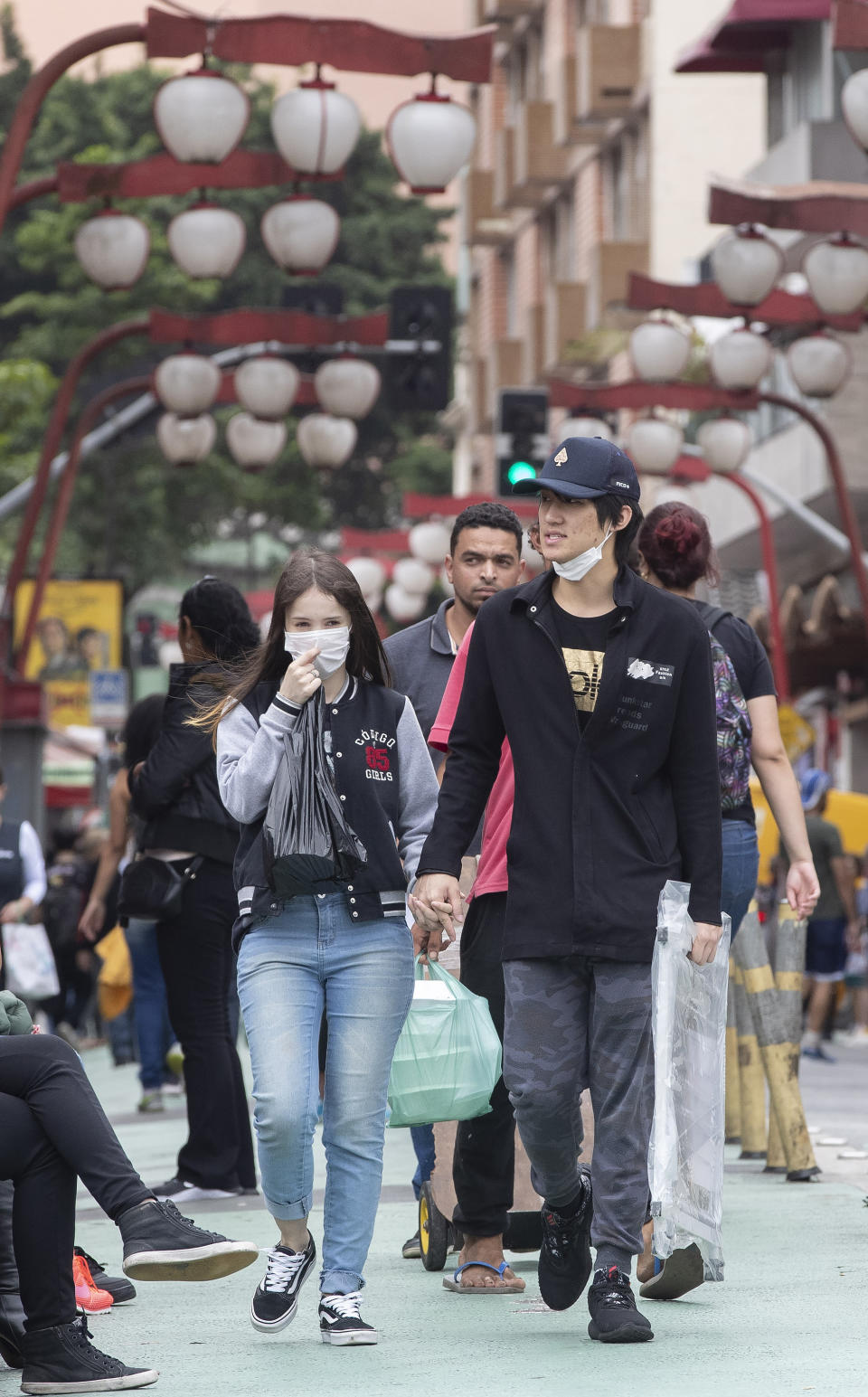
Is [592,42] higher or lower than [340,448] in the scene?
higher

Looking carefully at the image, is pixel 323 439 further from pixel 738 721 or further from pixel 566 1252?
→ pixel 566 1252

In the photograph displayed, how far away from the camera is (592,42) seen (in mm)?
45781

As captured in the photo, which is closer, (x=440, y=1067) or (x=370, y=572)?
(x=440, y=1067)

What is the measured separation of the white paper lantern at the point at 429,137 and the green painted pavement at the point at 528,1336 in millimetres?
7654

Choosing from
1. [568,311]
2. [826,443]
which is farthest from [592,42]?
[826,443]

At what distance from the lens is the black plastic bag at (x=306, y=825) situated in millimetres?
6031

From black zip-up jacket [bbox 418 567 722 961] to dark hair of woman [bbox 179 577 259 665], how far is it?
8.51ft

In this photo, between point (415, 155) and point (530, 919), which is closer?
point (530, 919)

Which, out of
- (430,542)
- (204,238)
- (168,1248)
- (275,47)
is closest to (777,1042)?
(168,1248)

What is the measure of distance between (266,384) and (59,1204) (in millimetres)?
15496

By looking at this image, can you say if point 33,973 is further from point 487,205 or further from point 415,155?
point 487,205

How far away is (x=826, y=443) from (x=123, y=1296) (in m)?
18.4

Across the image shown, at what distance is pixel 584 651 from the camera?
235 inches

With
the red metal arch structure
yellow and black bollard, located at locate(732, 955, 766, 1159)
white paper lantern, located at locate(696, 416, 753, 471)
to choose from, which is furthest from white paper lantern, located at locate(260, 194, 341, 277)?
white paper lantern, located at locate(696, 416, 753, 471)
